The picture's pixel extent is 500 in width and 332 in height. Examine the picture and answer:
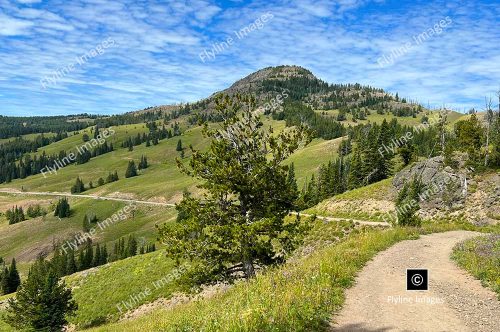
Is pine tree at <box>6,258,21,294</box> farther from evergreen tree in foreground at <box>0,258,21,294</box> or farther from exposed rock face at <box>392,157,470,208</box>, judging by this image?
exposed rock face at <box>392,157,470,208</box>

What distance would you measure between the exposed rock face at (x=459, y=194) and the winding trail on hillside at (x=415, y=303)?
120 feet

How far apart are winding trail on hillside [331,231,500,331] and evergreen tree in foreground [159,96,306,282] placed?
21.5ft

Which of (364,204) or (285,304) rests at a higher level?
(285,304)

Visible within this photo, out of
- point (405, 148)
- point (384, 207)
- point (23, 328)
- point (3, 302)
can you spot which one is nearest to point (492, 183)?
point (384, 207)

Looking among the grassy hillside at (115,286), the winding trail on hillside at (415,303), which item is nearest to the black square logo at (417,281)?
the winding trail on hillside at (415,303)

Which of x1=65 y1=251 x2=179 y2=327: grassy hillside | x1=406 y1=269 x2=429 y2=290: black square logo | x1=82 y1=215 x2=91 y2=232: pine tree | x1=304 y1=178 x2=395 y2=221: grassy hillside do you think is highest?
x1=406 y1=269 x2=429 y2=290: black square logo

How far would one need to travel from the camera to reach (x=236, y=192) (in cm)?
2138

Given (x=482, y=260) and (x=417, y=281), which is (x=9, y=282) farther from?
(x=482, y=260)

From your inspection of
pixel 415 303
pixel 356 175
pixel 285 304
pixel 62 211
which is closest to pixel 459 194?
pixel 356 175

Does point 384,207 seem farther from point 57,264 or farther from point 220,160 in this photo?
point 57,264

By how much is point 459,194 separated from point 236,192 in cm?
4746

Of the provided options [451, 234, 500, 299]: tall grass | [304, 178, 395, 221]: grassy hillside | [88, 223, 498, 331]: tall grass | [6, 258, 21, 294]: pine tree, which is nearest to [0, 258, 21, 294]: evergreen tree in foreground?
[6, 258, 21, 294]: pine tree

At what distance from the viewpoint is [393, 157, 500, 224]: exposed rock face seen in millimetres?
50344

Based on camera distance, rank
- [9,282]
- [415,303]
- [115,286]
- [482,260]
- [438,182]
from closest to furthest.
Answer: [415,303]
[482,260]
[115,286]
[438,182]
[9,282]
